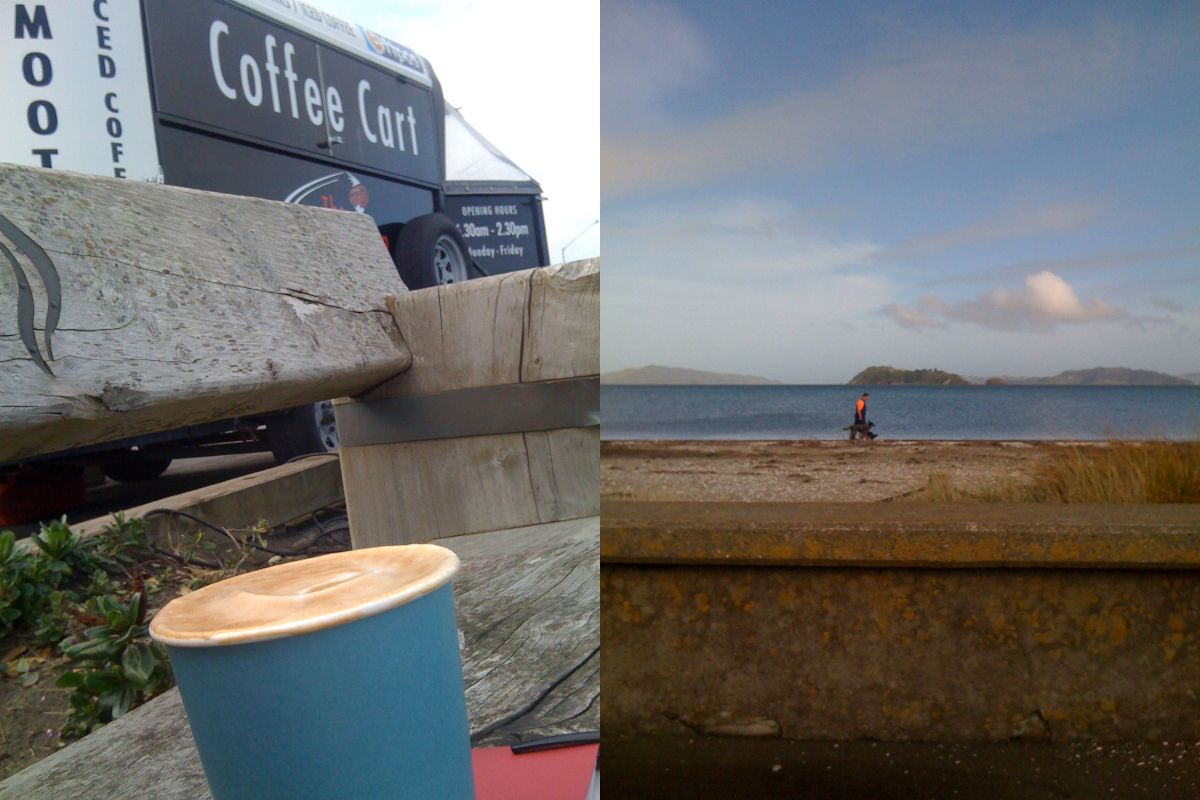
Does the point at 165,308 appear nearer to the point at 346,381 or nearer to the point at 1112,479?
the point at 346,381

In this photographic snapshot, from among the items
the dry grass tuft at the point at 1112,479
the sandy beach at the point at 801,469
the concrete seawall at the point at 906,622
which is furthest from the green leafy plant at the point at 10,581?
the sandy beach at the point at 801,469

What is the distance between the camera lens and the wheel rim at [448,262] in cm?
56

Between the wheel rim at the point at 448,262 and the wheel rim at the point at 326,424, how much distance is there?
10 centimetres

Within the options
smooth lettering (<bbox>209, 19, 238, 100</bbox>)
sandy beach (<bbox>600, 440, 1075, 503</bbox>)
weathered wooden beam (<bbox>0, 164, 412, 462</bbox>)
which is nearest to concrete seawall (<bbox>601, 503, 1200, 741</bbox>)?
A: weathered wooden beam (<bbox>0, 164, 412, 462</bbox>)

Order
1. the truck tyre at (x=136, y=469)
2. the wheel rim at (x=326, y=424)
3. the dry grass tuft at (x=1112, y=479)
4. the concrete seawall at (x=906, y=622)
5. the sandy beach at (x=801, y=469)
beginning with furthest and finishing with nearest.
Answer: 1. the sandy beach at (x=801, y=469)
2. the dry grass tuft at (x=1112, y=479)
3. the concrete seawall at (x=906, y=622)
4. the wheel rim at (x=326, y=424)
5. the truck tyre at (x=136, y=469)

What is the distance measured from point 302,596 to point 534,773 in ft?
0.72

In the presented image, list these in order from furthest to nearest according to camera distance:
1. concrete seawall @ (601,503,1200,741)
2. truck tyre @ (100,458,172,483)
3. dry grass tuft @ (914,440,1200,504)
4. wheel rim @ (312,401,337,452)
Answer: dry grass tuft @ (914,440,1200,504) < concrete seawall @ (601,503,1200,741) < wheel rim @ (312,401,337,452) < truck tyre @ (100,458,172,483)

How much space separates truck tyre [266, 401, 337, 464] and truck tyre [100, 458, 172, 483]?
0.06 m

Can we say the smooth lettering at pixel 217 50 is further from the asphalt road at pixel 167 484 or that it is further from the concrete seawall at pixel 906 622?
the concrete seawall at pixel 906 622

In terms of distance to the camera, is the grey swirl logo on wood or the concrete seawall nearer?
the grey swirl logo on wood

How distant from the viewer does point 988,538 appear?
1.09 metres

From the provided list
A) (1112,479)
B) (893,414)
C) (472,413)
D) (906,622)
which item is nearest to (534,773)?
(472,413)

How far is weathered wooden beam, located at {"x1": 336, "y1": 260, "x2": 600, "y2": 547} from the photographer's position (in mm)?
528

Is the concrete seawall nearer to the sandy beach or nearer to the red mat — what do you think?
the red mat
